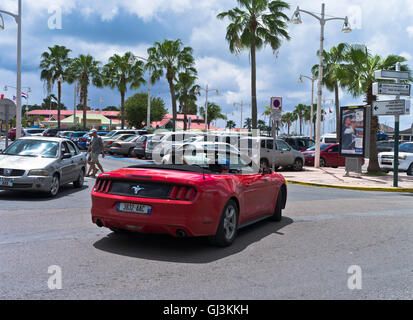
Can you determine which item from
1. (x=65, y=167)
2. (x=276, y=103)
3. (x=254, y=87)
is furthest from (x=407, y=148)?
(x=65, y=167)

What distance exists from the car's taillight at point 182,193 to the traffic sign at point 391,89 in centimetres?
1249

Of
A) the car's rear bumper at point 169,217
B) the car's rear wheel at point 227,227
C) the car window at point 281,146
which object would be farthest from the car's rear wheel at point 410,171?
the car's rear bumper at point 169,217

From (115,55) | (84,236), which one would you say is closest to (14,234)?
(84,236)

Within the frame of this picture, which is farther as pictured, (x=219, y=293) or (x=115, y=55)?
(x=115, y=55)

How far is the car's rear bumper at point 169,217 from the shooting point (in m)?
5.89

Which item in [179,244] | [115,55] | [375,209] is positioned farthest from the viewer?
[115,55]

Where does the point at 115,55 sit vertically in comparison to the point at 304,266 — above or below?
above

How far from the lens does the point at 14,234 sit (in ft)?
23.0

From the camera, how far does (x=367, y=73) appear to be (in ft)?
70.8

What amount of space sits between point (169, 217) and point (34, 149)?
7.49m

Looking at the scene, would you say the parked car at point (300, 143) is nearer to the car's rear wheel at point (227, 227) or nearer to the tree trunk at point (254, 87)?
the tree trunk at point (254, 87)

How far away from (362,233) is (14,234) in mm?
5588

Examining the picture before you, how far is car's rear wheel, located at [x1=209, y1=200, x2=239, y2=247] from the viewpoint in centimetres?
633
